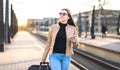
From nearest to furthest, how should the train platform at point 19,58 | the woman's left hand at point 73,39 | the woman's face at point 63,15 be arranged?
1. the woman's left hand at point 73,39
2. the woman's face at point 63,15
3. the train platform at point 19,58

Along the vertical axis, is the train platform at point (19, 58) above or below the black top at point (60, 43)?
below

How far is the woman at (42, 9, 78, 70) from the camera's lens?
22.3 feet

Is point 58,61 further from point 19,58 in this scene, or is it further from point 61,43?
point 19,58

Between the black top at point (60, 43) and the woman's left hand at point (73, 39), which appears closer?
the woman's left hand at point (73, 39)

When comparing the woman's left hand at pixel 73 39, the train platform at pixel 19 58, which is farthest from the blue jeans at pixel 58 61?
the train platform at pixel 19 58

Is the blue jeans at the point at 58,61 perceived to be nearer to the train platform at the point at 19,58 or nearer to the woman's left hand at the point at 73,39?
the woman's left hand at the point at 73,39

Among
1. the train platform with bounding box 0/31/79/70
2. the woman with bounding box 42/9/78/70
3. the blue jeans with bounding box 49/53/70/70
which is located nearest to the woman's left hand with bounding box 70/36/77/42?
the woman with bounding box 42/9/78/70

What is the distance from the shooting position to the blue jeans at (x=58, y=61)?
22.2 feet

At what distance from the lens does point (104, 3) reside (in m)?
65.6

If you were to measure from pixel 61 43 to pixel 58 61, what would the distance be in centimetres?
32

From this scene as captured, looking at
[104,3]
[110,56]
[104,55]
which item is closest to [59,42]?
[110,56]

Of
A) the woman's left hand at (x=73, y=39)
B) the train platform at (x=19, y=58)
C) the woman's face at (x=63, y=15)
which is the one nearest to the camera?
the woman's left hand at (x=73, y=39)

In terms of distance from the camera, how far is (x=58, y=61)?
682 centimetres

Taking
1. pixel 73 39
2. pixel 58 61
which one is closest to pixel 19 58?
pixel 58 61
